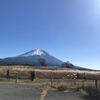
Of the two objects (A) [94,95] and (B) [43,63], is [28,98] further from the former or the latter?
(B) [43,63]

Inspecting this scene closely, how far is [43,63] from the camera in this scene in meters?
107

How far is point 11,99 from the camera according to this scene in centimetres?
A: 927

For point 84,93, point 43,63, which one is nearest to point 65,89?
point 84,93

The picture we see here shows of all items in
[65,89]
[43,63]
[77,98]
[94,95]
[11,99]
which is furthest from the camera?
[43,63]

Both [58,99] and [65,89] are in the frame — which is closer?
[58,99]

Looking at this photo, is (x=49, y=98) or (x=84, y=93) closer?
(x=49, y=98)

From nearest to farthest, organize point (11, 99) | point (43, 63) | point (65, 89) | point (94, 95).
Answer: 1. point (11, 99)
2. point (94, 95)
3. point (65, 89)
4. point (43, 63)

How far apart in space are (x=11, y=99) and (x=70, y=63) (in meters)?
99.7

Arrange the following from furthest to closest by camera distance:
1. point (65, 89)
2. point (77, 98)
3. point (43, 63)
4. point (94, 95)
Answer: point (43, 63)
point (65, 89)
point (94, 95)
point (77, 98)

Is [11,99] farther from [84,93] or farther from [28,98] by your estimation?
[84,93]

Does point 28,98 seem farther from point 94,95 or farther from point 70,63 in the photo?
point 70,63

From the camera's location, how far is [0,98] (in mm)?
9383

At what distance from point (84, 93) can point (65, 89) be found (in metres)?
2.25

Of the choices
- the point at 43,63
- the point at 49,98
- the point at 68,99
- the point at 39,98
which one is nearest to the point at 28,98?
the point at 39,98
